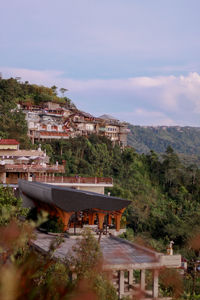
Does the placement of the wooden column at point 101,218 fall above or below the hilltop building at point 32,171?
below

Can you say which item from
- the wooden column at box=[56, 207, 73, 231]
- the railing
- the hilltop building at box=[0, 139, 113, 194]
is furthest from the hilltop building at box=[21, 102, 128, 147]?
the wooden column at box=[56, 207, 73, 231]

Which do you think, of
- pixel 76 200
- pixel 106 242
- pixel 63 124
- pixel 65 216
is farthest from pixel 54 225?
pixel 63 124

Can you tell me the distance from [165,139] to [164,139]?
434 millimetres

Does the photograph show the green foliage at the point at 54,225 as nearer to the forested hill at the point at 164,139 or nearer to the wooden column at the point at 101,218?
the wooden column at the point at 101,218

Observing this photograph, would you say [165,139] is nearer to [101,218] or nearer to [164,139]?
[164,139]

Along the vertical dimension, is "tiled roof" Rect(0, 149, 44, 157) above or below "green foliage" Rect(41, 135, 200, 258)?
above

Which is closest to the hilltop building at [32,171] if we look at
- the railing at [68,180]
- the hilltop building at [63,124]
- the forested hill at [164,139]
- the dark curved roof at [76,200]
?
the railing at [68,180]

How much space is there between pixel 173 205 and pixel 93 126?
15.3 m

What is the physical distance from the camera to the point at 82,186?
88.2 ft

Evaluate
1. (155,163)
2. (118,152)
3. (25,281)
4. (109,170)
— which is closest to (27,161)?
(109,170)

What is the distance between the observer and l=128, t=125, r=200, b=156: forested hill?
421 feet

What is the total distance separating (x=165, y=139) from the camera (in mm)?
139250

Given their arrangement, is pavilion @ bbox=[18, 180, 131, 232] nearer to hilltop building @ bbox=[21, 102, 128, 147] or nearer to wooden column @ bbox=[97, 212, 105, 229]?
wooden column @ bbox=[97, 212, 105, 229]

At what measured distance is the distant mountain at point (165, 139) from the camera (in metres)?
128
